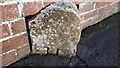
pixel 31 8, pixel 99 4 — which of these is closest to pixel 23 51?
pixel 31 8

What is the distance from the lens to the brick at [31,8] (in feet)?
4.06

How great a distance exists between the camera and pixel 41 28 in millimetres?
1334

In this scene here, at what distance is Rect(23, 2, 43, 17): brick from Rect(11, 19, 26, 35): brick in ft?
0.18

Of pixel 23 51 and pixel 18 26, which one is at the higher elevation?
pixel 18 26

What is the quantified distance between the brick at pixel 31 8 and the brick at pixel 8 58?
0.98ft

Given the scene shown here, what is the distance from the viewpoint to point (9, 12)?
45.8 inches

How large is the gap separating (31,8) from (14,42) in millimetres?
262

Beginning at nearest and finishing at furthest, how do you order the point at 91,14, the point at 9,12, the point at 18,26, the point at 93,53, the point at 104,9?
1. the point at 9,12
2. the point at 18,26
3. the point at 93,53
4. the point at 91,14
5. the point at 104,9

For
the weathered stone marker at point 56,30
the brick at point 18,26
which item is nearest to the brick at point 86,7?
the weathered stone marker at point 56,30

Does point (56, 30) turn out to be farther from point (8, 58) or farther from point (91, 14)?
point (91, 14)

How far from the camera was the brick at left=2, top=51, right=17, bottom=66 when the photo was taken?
51.5 inches

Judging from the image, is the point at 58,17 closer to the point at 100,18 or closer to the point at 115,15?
the point at 100,18

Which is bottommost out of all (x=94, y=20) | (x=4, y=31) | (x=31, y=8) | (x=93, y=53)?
(x=93, y=53)

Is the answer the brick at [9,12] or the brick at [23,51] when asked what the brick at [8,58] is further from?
the brick at [9,12]
